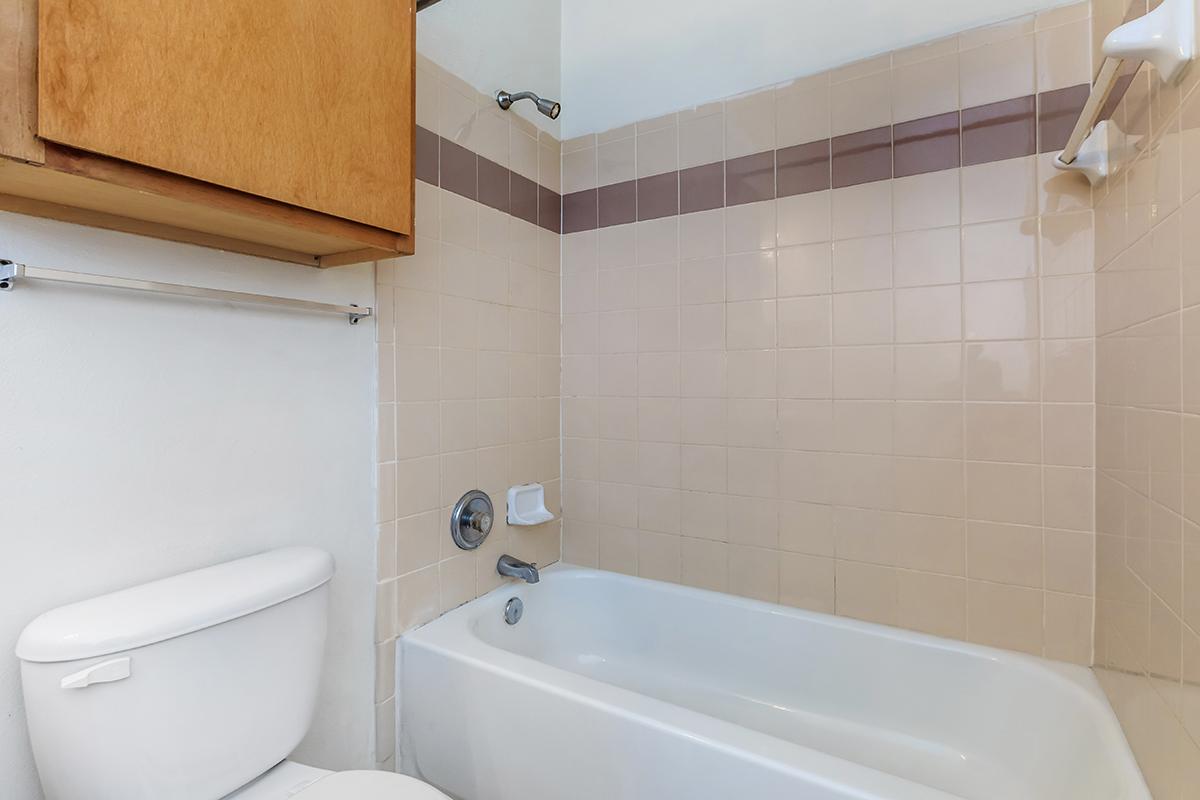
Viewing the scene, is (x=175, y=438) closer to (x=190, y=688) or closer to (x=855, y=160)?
(x=190, y=688)

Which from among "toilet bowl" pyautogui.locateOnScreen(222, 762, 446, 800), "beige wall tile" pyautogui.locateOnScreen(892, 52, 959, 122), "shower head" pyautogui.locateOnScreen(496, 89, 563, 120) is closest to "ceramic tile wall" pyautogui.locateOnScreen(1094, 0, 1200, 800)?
"beige wall tile" pyautogui.locateOnScreen(892, 52, 959, 122)

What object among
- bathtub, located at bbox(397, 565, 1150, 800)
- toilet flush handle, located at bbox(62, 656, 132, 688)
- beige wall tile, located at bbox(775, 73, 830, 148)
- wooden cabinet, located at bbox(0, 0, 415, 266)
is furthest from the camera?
beige wall tile, located at bbox(775, 73, 830, 148)

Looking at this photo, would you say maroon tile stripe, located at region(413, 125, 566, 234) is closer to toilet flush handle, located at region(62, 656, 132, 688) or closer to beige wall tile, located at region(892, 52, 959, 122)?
beige wall tile, located at region(892, 52, 959, 122)

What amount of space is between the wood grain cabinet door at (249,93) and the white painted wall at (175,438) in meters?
0.29

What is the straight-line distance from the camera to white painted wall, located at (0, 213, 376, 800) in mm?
859

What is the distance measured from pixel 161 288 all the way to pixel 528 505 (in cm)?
121

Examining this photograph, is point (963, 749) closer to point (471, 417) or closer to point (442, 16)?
point (471, 417)

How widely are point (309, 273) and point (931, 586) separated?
1.76 meters

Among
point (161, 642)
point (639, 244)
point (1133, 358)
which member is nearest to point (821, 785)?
point (1133, 358)

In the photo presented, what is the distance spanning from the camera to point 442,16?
1.58 meters

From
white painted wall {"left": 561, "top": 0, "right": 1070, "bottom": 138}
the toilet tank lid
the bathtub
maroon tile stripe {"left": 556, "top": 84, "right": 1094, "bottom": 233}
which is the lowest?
the bathtub

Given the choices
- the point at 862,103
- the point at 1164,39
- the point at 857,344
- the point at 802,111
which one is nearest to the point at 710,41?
the point at 802,111

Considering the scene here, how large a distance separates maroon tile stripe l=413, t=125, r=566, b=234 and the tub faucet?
3.73 feet

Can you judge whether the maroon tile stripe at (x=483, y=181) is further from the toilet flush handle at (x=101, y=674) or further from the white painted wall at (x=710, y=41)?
the toilet flush handle at (x=101, y=674)
